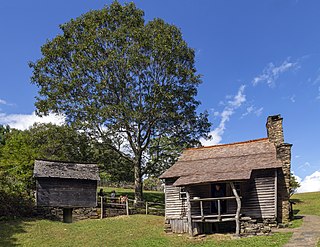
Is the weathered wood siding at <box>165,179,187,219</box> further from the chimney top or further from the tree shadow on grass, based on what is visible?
the tree shadow on grass

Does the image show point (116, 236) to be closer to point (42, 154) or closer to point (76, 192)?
point (76, 192)

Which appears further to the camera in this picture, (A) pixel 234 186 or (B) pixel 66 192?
(B) pixel 66 192

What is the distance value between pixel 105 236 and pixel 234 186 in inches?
365

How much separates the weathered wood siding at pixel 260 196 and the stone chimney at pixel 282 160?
4.14 ft

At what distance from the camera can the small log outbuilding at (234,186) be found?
76.3 feet

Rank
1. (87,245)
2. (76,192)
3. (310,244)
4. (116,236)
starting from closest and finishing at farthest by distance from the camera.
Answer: (310,244) → (87,245) → (116,236) → (76,192)

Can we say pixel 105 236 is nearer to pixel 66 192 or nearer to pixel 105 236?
pixel 105 236

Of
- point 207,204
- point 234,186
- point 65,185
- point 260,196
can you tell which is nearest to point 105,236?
point 207,204

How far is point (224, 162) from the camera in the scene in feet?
86.8

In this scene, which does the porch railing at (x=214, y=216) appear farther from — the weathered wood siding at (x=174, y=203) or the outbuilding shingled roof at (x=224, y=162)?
the weathered wood siding at (x=174, y=203)

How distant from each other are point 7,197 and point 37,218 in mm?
3062

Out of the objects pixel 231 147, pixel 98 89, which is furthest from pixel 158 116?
pixel 231 147

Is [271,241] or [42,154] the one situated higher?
[42,154]

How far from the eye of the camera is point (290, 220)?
1005 inches
